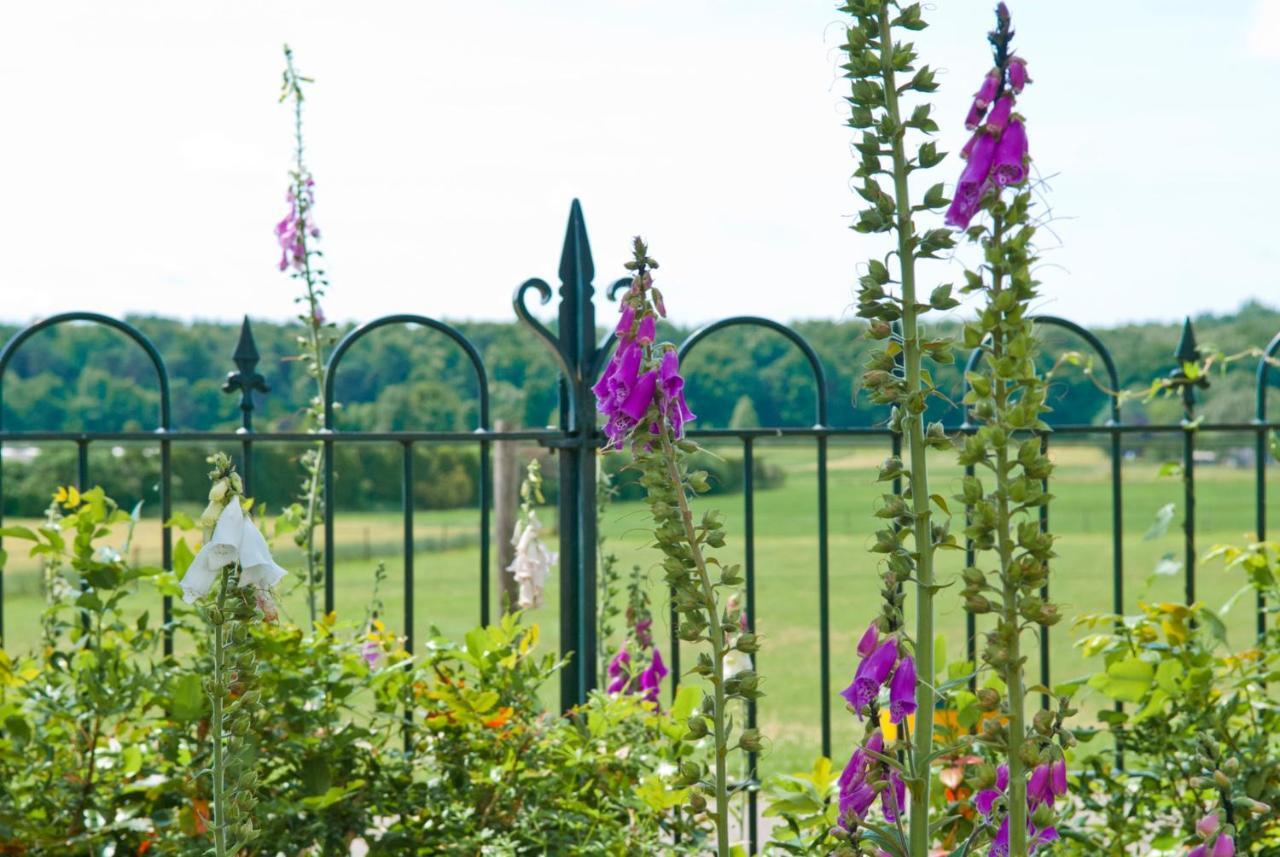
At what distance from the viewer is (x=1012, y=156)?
148cm

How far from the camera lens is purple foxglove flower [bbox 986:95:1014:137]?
1482 millimetres

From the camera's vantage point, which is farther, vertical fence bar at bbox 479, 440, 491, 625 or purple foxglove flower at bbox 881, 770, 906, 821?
vertical fence bar at bbox 479, 440, 491, 625

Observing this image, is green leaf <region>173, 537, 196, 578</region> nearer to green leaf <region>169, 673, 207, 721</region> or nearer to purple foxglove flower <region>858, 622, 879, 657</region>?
green leaf <region>169, 673, 207, 721</region>

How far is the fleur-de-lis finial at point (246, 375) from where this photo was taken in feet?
10.7

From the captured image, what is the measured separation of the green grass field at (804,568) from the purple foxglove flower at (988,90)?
7.64 ft

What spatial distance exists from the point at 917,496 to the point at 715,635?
322mm

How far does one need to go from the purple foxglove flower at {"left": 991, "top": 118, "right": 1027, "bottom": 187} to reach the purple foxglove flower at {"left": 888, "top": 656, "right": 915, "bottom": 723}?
0.59 m

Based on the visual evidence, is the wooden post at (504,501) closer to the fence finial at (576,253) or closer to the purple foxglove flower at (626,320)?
the fence finial at (576,253)

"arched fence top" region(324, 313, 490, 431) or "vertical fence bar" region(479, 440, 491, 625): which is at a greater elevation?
"arched fence top" region(324, 313, 490, 431)

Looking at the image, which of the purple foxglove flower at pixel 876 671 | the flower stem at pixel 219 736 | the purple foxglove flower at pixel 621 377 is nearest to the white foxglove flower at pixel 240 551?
the flower stem at pixel 219 736

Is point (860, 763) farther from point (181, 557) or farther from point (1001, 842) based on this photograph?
point (181, 557)

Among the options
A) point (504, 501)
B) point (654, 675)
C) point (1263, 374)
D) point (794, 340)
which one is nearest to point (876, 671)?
point (794, 340)

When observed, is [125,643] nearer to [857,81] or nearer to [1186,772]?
[857,81]

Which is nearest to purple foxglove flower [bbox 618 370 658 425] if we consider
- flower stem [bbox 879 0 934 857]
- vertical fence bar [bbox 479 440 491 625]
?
flower stem [bbox 879 0 934 857]
